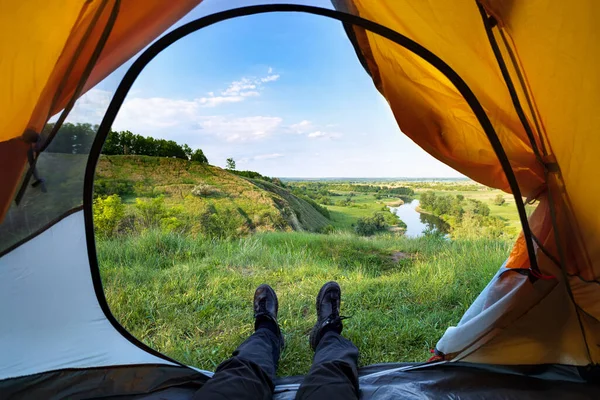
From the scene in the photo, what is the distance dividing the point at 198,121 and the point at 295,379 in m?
5.90

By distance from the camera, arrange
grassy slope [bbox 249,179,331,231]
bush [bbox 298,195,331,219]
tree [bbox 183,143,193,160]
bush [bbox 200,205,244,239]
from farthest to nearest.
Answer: bush [bbox 298,195,331,219]
grassy slope [bbox 249,179,331,231]
tree [bbox 183,143,193,160]
bush [bbox 200,205,244,239]

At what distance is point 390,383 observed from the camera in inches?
41.4

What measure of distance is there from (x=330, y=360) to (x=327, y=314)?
371 millimetres

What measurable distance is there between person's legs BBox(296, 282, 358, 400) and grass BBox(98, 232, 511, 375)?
14cm

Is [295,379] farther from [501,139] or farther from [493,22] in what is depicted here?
[493,22]

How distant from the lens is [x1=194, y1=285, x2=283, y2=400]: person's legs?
0.86 meters

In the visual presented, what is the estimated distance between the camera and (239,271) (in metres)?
2.31

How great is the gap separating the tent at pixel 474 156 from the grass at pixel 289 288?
36 centimetres

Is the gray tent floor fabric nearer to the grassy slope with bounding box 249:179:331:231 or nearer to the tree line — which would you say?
the tree line

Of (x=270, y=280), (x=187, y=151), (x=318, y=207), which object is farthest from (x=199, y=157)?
(x=270, y=280)

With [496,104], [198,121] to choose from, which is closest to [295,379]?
[496,104]

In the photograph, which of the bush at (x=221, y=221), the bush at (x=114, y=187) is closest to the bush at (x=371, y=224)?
the bush at (x=221, y=221)

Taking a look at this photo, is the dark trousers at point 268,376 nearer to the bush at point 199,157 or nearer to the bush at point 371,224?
the bush at point 371,224

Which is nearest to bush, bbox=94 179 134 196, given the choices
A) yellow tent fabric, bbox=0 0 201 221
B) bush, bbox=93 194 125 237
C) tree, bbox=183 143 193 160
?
bush, bbox=93 194 125 237
